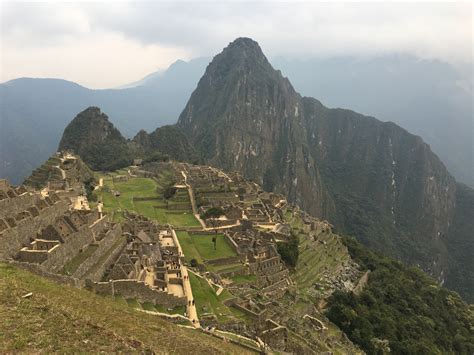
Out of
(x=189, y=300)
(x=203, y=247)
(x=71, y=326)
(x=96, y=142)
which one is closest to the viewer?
(x=71, y=326)

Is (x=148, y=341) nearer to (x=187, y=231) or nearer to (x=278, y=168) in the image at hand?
(x=187, y=231)

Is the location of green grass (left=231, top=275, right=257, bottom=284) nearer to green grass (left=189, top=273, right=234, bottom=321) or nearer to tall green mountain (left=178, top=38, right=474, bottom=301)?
green grass (left=189, top=273, right=234, bottom=321)

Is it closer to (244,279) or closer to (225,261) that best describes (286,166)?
(225,261)

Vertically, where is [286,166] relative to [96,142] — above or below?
below

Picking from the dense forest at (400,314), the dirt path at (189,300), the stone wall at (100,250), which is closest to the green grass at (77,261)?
the stone wall at (100,250)

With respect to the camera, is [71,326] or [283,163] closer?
[71,326]

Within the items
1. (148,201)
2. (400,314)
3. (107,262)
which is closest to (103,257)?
(107,262)
